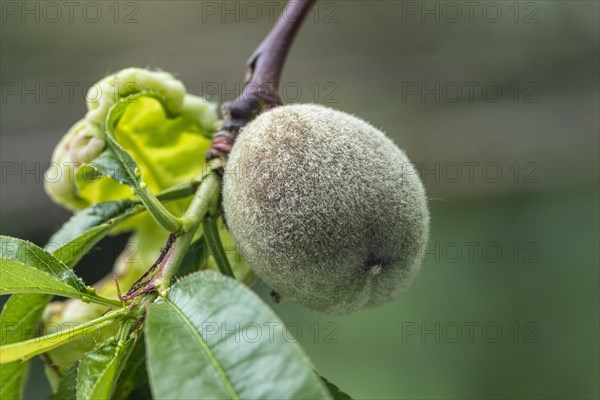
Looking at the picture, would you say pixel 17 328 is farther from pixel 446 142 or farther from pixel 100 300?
pixel 446 142

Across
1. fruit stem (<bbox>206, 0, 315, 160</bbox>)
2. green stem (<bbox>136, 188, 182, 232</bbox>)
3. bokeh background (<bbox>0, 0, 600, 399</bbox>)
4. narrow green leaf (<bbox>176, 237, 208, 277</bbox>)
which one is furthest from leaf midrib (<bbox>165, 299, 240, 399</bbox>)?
bokeh background (<bbox>0, 0, 600, 399</bbox>)

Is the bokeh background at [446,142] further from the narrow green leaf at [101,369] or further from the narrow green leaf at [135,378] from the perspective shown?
the narrow green leaf at [101,369]

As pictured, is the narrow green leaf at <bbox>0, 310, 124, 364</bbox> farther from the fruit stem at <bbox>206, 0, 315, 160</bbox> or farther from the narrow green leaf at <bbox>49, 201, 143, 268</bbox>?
the fruit stem at <bbox>206, 0, 315, 160</bbox>

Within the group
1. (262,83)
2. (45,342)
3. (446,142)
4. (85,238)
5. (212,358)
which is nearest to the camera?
(212,358)

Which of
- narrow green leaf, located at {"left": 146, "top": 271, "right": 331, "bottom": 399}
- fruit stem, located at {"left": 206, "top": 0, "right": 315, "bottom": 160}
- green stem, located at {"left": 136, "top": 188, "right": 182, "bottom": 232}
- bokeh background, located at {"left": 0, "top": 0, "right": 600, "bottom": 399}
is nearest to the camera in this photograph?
narrow green leaf, located at {"left": 146, "top": 271, "right": 331, "bottom": 399}

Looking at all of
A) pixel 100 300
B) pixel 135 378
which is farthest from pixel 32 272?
pixel 135 378

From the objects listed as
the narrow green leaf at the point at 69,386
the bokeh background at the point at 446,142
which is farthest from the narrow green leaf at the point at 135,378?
the bokeh background at the point at 446,142
